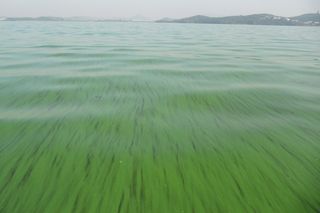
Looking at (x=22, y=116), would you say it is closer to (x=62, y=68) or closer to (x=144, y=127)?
(x=144, y=127)

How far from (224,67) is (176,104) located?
11.9ft

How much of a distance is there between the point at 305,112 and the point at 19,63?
7.02 metres

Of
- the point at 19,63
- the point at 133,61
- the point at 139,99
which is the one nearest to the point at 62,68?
the point at 19,63

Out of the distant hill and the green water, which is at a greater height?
the green water

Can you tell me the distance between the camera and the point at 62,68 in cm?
648

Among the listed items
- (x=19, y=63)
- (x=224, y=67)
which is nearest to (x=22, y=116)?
(x=19, y=63)

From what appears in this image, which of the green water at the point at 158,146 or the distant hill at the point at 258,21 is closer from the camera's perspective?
the green water at the point at 158,146

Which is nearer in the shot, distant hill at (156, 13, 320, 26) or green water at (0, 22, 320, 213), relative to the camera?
green water at (0, 22, 320, 213)

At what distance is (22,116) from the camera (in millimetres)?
3336

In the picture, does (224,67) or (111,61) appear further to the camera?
(111,61)

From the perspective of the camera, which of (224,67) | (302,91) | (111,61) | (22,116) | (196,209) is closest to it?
(196,209)

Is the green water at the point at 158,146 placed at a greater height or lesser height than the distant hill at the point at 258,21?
greater

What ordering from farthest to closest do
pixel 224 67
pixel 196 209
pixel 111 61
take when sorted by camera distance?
1. pixel 111 61
2. pixel 224 67
3. pixel 196 209

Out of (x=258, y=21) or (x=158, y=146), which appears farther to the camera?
(x=258, y=21)
